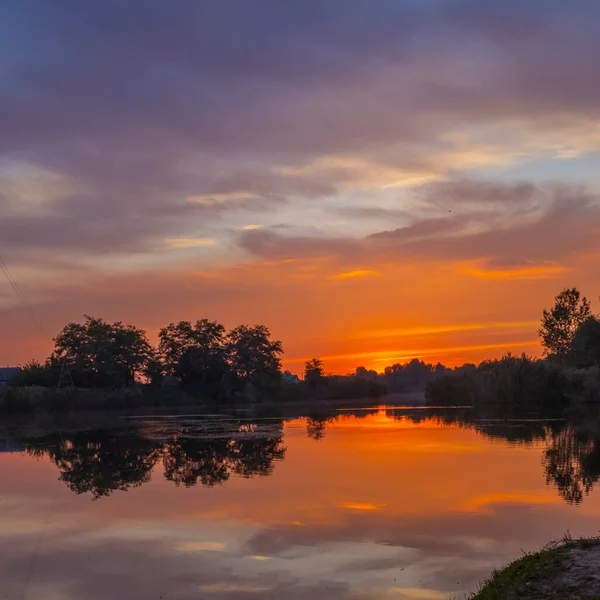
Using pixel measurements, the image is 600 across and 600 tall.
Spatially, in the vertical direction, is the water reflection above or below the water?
below

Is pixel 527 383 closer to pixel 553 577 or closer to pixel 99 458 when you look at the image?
pixel 99 458

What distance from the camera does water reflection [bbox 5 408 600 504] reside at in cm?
3009

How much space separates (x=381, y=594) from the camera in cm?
1413

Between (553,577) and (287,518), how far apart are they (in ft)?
34.1

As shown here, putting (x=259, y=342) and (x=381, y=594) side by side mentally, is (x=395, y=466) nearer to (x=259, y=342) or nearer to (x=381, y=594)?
(x=381, y=594)

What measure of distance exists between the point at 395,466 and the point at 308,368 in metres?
121

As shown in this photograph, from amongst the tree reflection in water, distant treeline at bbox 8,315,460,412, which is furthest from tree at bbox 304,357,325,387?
the tree reflection in water

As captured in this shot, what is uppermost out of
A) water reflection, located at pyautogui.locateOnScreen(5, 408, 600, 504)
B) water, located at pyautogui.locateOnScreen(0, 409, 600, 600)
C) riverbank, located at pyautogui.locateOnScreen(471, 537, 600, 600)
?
riverbank, located at pyautogui.locateOnScreen(471, 537, 600, 600)

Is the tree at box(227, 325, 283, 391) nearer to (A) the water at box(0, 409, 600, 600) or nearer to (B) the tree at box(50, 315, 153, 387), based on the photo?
(B) the tree at box(50, 315, 153, 387)

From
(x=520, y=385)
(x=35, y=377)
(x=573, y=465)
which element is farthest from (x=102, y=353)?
(x=573, y=465)

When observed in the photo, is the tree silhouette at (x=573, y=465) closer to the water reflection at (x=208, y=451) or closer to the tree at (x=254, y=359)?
the water reflection at (x=208, y=451)

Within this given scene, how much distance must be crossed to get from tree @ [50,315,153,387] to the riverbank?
382 feet

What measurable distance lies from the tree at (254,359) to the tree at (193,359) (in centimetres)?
341

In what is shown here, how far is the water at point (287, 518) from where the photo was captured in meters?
15.3
